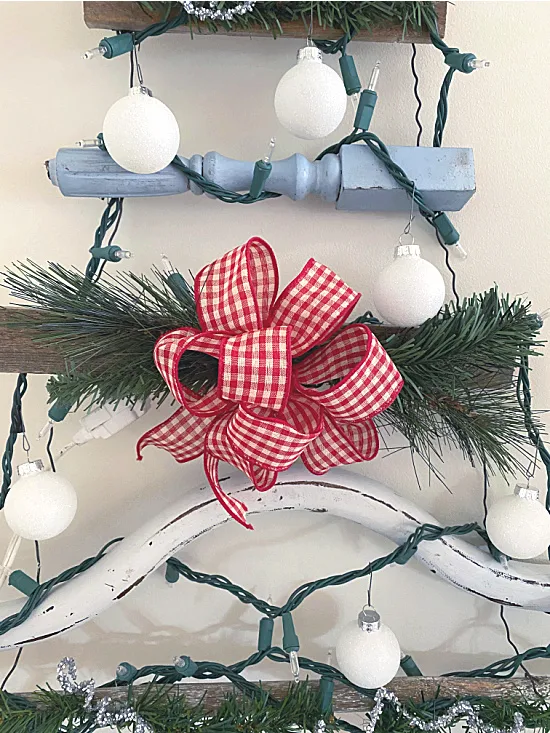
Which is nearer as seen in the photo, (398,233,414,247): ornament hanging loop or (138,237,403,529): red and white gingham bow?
(138,237,403,529): red and white gingham bow

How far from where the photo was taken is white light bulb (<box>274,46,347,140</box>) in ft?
1.53

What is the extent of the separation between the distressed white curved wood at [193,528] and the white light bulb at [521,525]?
50mm

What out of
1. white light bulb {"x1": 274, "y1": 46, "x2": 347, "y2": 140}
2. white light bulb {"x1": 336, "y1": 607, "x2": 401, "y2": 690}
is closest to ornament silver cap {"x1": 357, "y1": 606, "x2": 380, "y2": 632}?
white light bulb {"x1": 336, "y1": 607, "x2": 401, "y2": 690}

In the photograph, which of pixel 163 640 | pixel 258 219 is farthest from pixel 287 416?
pixel 163 640

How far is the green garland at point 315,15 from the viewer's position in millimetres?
492

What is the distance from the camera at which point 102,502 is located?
0.59 m

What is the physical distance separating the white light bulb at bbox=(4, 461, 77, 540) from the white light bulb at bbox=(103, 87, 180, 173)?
254 mm

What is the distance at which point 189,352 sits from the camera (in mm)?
500

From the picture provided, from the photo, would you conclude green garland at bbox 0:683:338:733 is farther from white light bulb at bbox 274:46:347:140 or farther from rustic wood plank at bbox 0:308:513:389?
white light bulb at bbox 274:46:347:140

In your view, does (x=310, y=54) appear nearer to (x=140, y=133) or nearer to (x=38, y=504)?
(x=140, y=133)

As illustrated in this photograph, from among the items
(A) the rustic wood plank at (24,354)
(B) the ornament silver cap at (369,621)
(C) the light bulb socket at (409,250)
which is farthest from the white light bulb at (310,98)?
(B) the ornament silver cap at (369,621)

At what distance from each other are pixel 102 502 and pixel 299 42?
436mm

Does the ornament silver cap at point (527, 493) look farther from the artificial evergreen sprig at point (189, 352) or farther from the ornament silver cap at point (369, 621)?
the ornament silver cap at point (369, 621)

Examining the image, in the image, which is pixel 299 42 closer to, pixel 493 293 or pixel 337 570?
pixel 493 293
